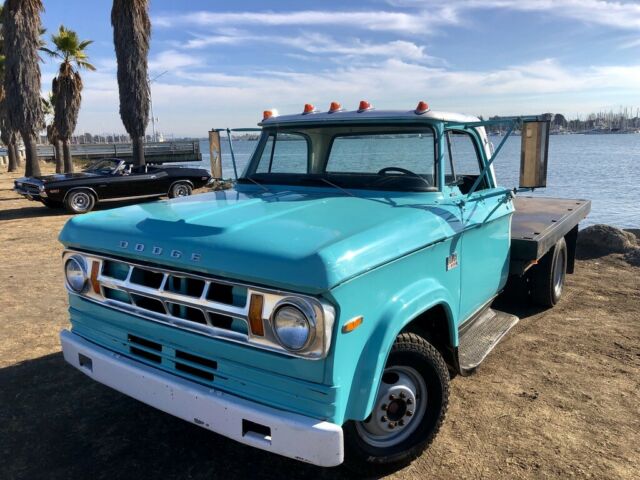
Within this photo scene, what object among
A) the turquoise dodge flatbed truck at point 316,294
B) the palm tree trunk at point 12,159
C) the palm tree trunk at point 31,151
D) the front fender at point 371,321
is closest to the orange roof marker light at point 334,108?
the turquoise dodge flatbed truck at point 316,294

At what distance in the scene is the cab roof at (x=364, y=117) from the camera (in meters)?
3.73

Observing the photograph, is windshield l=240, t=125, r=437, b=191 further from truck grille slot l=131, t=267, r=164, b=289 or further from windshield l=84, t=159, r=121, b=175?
windshield l=84, t=159, r=121, b=175

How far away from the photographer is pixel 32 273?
24.1ft

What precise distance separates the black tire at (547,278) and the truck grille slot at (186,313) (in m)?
4.05

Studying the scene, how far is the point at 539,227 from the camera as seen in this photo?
5098mm

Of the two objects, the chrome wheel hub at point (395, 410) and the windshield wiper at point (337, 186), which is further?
the windshield wiper at point (337, 186)

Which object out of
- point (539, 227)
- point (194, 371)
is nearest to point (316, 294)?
point (194, 371)

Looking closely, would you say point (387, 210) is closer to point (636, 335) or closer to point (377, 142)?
point (377, 142)

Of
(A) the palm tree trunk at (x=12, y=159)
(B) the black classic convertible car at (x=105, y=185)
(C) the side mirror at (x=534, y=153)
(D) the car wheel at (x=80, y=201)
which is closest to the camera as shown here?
(C) the side mirror at (x=534, y=153)

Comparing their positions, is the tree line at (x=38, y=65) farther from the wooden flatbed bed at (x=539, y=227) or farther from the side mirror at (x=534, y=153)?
the side mirror at (x=534, y=153)

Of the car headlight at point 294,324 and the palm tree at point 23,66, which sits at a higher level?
the palm tree at point 23,66

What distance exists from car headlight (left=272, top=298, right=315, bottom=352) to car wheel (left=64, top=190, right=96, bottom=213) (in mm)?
12385

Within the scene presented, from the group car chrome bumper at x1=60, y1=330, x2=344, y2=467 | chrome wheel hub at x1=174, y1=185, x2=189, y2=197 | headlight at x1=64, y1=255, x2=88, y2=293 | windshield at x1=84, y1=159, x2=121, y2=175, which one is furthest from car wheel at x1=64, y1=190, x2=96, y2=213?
car chrome bumper at x1=60, y1=330, x2=344, y2=467

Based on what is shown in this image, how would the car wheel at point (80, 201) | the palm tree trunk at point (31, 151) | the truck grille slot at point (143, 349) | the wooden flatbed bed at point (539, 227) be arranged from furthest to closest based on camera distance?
the palm tree trunk at point (31, 151)
the car wheel at point (80, 201)
the wooden flatbed bed at point (539, 227)
the truck grille slot at point (143, 349)
